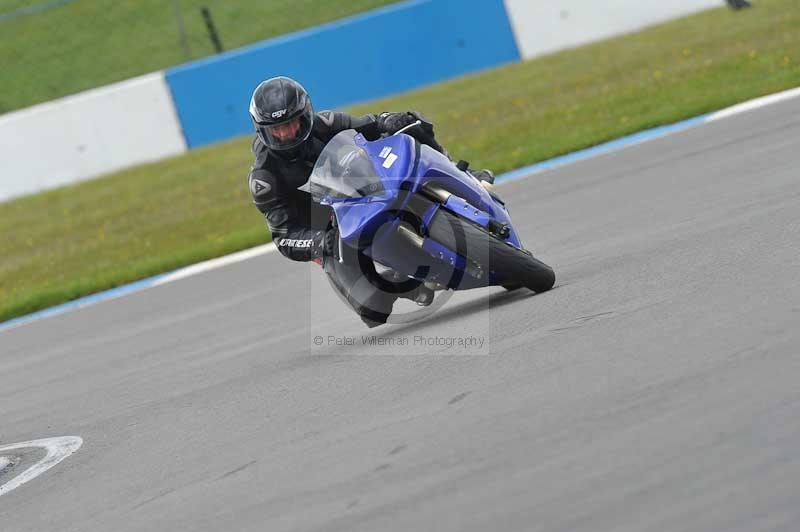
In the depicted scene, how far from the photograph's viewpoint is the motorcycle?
272 inches

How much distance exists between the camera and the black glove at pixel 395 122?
25.1 feet

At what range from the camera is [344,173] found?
7020mm

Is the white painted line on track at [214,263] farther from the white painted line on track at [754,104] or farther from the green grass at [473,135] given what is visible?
the white painted line on track at [754,104]

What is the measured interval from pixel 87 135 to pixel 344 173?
1299cm

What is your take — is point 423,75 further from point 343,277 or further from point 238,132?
point 343,277

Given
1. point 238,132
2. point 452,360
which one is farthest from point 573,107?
point 452,360

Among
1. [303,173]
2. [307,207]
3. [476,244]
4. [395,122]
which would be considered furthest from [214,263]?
[476,244]

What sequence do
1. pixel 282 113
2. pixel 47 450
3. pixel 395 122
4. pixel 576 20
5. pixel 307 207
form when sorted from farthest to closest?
pixel 576 20
pixel 307 207
pixel 395 122
pixel 282 113
pixel 47 450

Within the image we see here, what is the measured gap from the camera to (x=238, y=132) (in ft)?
65.1

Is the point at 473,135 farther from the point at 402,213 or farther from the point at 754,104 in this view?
the point at 402,213

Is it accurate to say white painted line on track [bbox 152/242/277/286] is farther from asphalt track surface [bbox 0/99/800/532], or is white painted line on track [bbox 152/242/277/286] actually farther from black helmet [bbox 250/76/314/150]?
black helmet [bbox 250/76/314/150]

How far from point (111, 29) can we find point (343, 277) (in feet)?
Answer: 52.5

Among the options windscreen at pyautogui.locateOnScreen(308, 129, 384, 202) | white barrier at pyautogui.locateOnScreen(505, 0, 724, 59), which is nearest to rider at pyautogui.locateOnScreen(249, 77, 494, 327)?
windscreen at pyautogui.locateOnScreen(308, 129, 384, 202)

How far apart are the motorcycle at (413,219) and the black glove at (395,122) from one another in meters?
0.45
